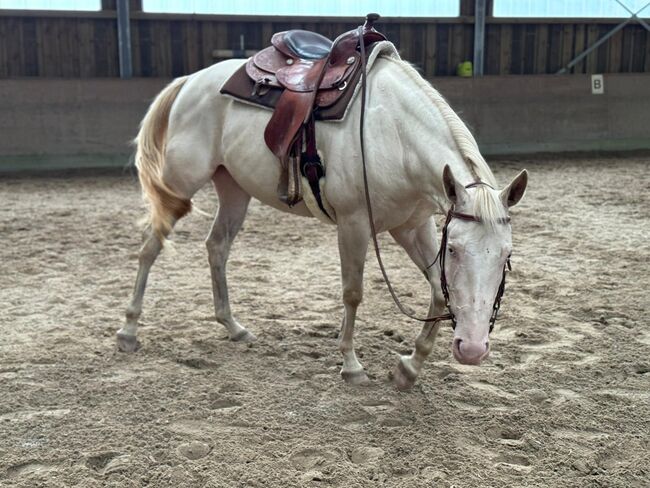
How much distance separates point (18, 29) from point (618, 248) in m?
7.90

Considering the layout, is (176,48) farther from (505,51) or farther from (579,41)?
(579,41)

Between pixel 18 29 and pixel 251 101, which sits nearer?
pixel 251 101

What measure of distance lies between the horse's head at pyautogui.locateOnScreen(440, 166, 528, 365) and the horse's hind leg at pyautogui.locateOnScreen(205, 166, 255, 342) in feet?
5.36

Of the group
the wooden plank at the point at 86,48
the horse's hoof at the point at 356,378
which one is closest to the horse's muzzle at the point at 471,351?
the horse's hoof at the point at 356,378

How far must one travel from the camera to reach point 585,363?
3389mm

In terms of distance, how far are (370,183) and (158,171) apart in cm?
141

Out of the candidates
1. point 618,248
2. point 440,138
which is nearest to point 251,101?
point 440,138

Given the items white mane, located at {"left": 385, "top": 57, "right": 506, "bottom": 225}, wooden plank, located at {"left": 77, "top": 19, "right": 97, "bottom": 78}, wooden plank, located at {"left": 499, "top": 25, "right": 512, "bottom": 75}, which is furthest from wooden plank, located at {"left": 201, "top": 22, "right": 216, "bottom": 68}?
white mane, located at {"left": 385, "top": 57, "right": 506, "bottom": 225}

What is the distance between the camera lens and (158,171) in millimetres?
3902

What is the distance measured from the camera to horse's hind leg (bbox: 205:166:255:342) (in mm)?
3842

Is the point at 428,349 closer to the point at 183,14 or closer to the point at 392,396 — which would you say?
the point at 392,396

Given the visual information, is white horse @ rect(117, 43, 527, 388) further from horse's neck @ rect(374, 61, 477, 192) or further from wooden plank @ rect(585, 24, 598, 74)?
wooden plank @ rect(585, 24, 598, 74)

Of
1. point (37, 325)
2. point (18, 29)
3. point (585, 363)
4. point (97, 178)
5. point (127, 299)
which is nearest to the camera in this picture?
point (585, 363)

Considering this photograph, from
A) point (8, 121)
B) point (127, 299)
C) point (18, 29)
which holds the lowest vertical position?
point (127, 299)
